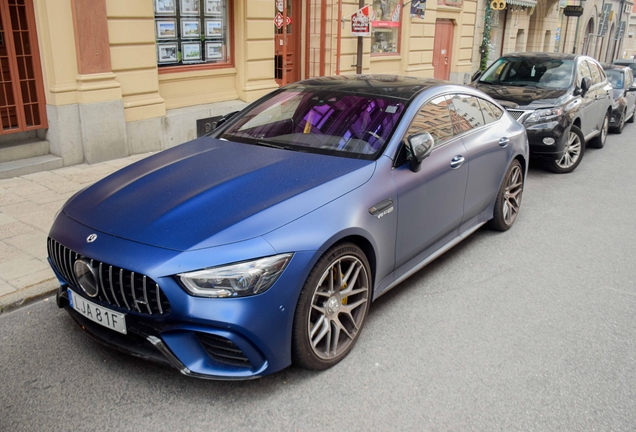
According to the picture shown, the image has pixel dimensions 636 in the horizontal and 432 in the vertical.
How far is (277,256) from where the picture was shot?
3.02 meters

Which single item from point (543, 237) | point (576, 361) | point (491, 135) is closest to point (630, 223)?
point (543, 237)

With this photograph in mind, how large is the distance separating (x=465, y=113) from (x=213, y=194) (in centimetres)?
266

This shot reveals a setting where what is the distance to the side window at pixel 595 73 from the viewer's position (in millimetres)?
9949

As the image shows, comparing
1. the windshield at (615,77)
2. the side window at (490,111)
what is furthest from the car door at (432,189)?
the windshield at (615,77)

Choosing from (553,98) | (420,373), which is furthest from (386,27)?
(420,373)

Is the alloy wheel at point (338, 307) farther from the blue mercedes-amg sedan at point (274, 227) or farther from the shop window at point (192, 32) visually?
the shop window at point (192, 32)

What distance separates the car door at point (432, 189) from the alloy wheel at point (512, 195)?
1193 mm

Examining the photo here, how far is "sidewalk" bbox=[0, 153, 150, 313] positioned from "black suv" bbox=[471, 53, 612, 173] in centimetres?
567

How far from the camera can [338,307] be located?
3.48 meters

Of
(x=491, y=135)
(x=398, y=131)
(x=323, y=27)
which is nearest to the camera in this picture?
(x=398, y=131)

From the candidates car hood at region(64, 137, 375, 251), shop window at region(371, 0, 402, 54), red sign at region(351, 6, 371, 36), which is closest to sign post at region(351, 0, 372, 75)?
red sign at region(351, 6, 371, 36)

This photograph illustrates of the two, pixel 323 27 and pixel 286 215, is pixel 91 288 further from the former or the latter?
pixel 323 27

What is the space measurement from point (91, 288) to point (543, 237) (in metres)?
4.51

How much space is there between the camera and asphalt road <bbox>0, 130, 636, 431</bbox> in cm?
304
